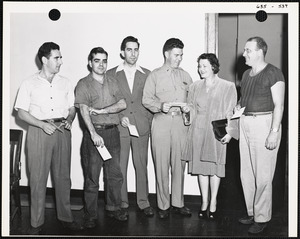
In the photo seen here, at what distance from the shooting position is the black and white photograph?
302cm

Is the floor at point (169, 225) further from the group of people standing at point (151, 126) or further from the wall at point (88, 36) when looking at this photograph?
the wall at point (88, 36)

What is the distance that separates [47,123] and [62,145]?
0.20 meters

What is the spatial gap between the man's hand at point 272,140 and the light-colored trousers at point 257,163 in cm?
3

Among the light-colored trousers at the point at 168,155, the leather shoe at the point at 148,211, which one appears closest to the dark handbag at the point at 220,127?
the light-colored trousers at the point at 168,155

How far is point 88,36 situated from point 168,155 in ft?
3.72

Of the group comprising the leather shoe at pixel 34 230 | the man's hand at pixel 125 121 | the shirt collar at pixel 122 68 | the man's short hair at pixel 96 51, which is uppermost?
the man's short hair at pixel 96 51

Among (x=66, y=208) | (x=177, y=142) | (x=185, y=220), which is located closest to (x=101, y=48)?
(x=177, y=142)

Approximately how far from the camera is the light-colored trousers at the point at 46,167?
9.92 feet

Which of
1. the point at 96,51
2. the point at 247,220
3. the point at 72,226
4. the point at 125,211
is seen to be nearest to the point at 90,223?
the point at 72,226

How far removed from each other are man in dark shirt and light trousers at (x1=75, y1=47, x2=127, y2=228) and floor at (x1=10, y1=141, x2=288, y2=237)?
0.13 m

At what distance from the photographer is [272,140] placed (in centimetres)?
297

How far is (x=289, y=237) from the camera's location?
119 inches

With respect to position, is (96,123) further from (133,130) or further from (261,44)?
(261,44)

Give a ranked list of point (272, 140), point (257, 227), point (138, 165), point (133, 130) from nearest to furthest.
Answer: point (272, 140) → point (257, 227) → point (133, 130) → point (138, 165)
